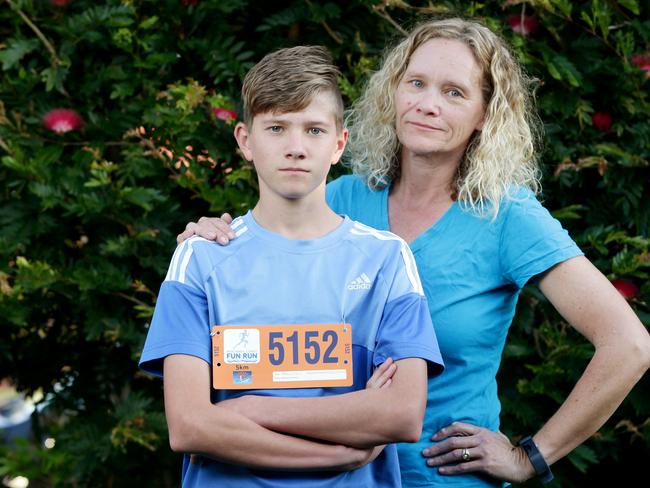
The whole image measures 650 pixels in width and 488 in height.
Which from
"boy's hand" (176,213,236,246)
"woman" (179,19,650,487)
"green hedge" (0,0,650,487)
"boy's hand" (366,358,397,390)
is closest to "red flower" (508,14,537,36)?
"green hedge" (0,0,650,487)

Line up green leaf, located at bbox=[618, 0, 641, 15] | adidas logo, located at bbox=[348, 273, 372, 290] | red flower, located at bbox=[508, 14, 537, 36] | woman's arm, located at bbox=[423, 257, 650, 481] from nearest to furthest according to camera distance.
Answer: adidas logo, located at bbox=[348, 273, 372, 290]
woman's arm, located at bbox=[423, 257, 650, 481]
green leaf, located at bbox=[618, 0, 641, 15]
red flower, located at bbox=[508, 14, 537, 36]

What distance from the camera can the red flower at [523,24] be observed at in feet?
11.0

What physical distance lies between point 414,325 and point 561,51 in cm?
165

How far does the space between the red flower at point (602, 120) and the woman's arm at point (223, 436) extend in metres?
1.79

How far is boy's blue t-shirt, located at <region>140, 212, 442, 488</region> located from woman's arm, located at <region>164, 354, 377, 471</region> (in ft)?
0.15

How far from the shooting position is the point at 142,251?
337 centimetres

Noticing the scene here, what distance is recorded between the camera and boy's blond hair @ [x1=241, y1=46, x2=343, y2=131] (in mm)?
2166

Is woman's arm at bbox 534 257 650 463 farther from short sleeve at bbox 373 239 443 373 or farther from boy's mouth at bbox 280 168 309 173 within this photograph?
boy's mouth at bbox 280 168 309 173

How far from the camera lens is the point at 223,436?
1989 millimetres

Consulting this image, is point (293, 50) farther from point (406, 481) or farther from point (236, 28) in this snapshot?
point (236, 28)

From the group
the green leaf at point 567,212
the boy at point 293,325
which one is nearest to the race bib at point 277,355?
the boy at point 293,325

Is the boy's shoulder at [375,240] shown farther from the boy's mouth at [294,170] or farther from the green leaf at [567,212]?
the green leaf at [567,212]

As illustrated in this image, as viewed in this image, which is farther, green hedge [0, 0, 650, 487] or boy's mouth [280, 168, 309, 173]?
green hedge [0, 0, 650, 487]

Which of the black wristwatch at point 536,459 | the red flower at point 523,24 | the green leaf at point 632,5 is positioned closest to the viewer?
the black wristwatch at point 536,459
